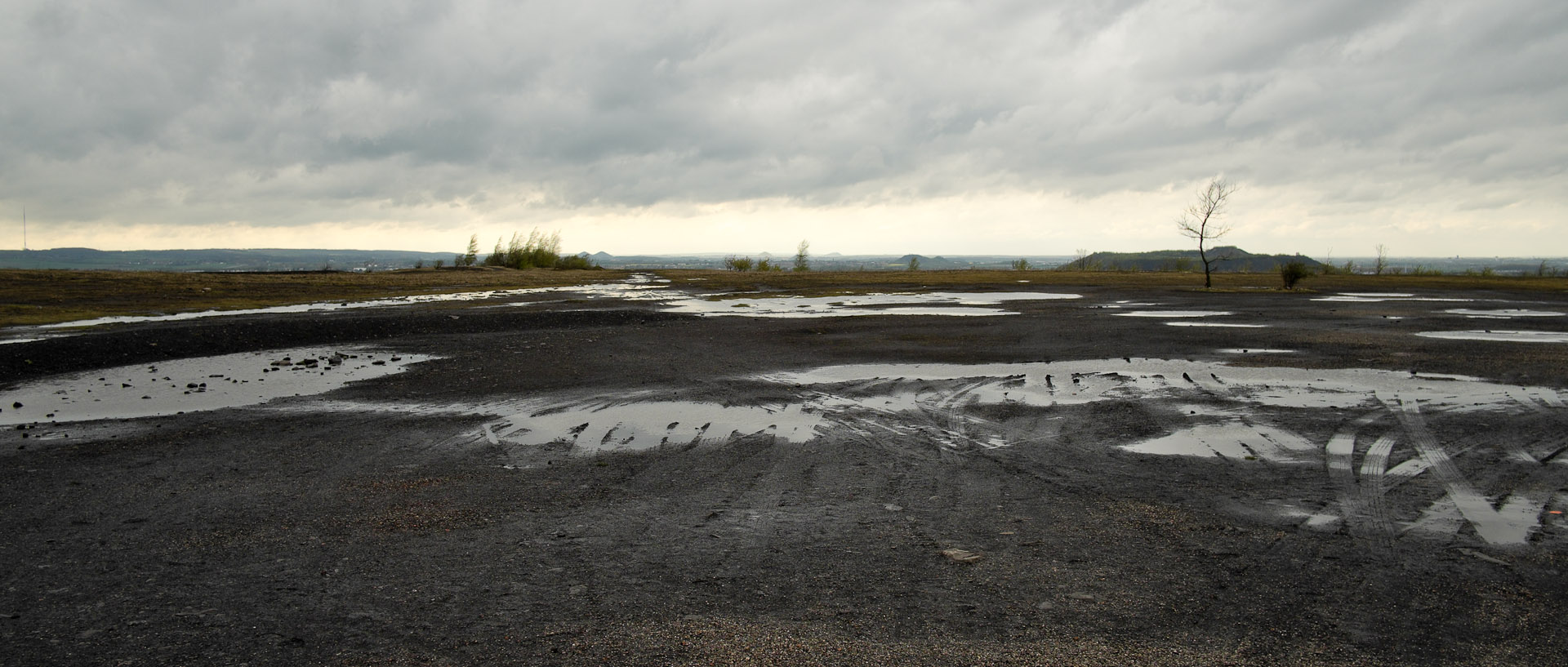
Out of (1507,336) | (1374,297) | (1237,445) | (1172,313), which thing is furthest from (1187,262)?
(1237,445)

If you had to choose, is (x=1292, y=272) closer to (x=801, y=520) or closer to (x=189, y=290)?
(x=801, y=520)

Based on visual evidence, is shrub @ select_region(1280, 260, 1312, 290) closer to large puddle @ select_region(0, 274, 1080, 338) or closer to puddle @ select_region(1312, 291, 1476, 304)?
puddle @ select_region(1312, 291, 1476, 304)

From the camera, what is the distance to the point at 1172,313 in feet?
85.3

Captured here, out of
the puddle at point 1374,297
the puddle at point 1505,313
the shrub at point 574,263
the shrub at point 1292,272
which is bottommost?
the puddle at point 1505,313

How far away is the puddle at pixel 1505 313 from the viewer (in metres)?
24.4

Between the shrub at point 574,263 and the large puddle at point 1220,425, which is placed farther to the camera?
the shrub at point 574,263

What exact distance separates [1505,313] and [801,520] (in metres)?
30.5

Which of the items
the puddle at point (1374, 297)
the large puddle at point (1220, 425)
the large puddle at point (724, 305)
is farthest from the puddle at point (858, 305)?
the large puddle at point (1220, 425)

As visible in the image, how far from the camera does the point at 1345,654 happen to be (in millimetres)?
3652

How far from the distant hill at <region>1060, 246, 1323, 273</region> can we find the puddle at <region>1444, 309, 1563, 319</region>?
559 inches

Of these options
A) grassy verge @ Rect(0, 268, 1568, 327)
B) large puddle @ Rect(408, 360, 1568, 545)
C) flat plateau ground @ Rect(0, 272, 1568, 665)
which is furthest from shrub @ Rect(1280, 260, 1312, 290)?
large puddle @ Rect(408, 360, 1568, 545)

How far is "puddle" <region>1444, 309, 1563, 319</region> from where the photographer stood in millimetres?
24391

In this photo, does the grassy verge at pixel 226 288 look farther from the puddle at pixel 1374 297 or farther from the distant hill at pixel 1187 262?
the distant hill at pixel 1187 262

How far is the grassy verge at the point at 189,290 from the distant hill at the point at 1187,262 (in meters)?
41.6
